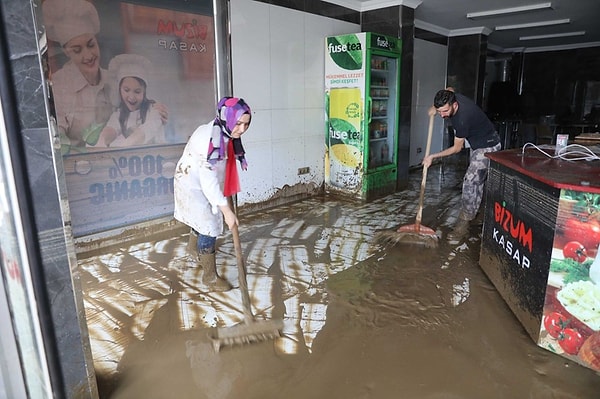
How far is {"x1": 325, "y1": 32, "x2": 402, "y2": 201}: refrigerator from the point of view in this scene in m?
5.07

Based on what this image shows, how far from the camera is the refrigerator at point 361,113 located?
5.07 metres

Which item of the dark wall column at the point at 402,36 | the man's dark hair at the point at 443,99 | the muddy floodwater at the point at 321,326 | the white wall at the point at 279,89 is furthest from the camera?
the dark wall column at the point at 402,36

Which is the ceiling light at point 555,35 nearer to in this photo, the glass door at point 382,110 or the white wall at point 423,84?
the white wall at point 423,84

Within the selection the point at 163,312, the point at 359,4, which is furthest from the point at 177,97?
the point at 359,4

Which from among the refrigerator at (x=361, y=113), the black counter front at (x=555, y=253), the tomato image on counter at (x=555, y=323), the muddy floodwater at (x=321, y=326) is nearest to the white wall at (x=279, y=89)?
the refrigerator at (x=361, y=113)

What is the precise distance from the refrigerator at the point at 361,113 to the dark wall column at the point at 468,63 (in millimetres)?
3190

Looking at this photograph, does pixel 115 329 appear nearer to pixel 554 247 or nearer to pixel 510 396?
pixel 510 396

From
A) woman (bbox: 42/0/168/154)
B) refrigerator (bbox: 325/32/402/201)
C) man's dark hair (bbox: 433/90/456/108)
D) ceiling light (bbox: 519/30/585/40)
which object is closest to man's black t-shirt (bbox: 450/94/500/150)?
man's dark hair (bbox: 433/90/456/108)

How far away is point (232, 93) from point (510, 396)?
3.48 meters

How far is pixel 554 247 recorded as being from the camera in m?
2.07

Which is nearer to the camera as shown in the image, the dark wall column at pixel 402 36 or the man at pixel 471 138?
the man at pixel 471 138

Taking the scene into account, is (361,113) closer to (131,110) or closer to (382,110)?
(382,110)

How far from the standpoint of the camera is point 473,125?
3.73 metres

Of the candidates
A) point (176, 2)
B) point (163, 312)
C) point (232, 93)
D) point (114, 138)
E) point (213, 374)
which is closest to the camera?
point (213, 374)
